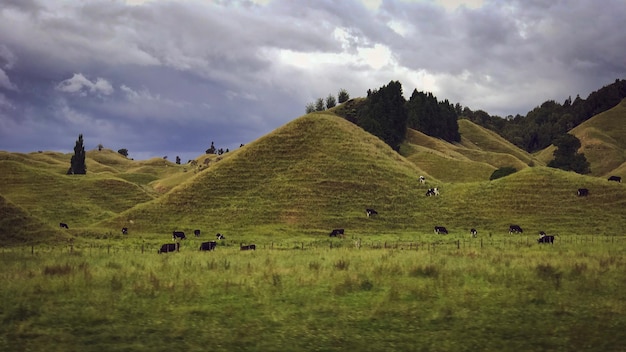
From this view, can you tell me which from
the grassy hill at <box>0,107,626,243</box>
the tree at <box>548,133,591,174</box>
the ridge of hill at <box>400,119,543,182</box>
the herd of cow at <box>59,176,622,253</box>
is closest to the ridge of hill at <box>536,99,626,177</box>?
the ridge of hill at <box>400,119,543,182</box>

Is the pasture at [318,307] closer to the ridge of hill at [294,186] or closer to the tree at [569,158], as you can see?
the ridge of hill at [294,186]

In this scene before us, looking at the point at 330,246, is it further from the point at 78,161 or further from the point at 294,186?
the point at 78,161

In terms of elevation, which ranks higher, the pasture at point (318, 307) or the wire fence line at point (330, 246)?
the wire fence line at point (330, 246)

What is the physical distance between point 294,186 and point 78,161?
8363cm

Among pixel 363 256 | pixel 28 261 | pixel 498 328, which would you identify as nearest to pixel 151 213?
pixel 28 261

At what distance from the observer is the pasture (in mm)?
14562

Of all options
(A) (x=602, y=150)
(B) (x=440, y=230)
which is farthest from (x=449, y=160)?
(A) (x=602, y=150)

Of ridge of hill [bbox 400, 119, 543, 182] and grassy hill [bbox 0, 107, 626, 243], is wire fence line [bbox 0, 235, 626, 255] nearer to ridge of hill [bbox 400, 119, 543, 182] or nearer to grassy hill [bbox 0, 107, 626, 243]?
grassy hill [bbox 0, 107, 626, 243]

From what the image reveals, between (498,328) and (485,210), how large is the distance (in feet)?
194

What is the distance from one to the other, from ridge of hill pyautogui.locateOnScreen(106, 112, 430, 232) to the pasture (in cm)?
4522

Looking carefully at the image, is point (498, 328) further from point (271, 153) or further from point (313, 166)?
point (271, 153)

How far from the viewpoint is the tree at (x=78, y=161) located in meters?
Result: 137

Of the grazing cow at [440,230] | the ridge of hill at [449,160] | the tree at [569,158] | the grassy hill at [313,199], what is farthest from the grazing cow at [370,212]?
the tree at [569,158]

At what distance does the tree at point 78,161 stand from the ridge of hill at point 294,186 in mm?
65942
